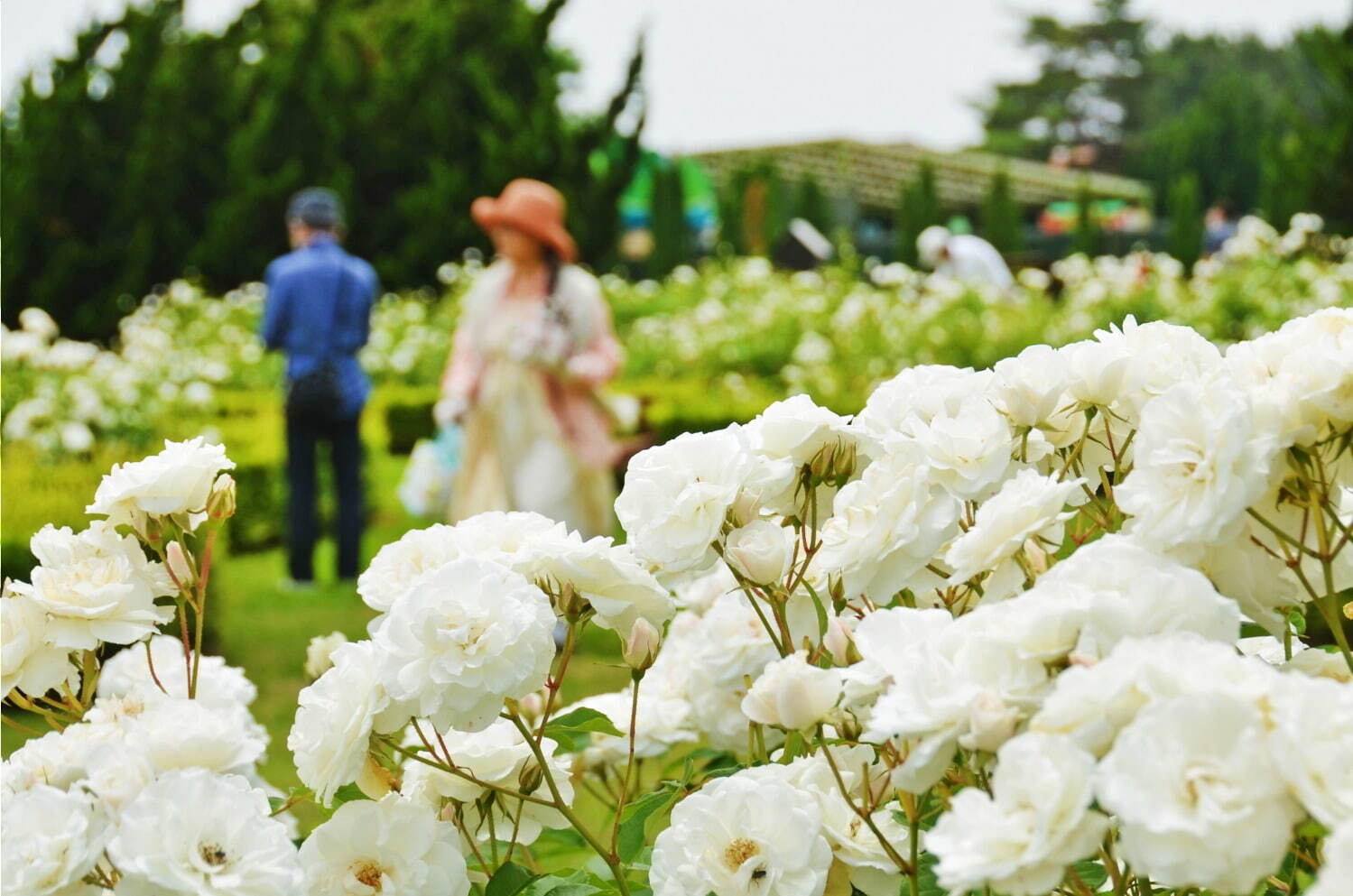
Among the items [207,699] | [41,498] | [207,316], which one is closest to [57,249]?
[207,316]

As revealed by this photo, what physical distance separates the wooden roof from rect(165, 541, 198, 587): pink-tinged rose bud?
95.6 ft

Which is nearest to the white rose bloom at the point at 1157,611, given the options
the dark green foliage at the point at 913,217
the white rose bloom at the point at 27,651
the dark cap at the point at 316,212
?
the white rose bloom at the point at 27,651

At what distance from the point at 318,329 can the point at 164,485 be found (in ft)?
16.1

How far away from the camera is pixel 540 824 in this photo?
1252 mm

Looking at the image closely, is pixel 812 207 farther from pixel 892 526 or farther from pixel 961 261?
pixel 892 526

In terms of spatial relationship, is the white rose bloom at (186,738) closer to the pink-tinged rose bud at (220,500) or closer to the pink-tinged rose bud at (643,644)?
the pink-tinged rose bud at (220,500)

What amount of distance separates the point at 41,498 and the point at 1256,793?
464 centimetres

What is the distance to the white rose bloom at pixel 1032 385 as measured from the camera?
1052mm

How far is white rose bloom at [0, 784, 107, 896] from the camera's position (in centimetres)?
93

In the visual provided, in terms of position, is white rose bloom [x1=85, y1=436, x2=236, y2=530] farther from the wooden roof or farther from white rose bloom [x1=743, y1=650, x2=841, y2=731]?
the wooden roof

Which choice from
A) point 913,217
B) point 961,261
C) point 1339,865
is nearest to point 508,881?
point 1339,865

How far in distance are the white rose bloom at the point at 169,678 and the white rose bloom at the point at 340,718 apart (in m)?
0.33

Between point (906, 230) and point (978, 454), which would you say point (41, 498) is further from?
point (906, 230)

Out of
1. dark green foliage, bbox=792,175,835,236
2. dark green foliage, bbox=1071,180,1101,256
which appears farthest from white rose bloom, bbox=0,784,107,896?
dark green foliage, bbox=792,175,835,236
